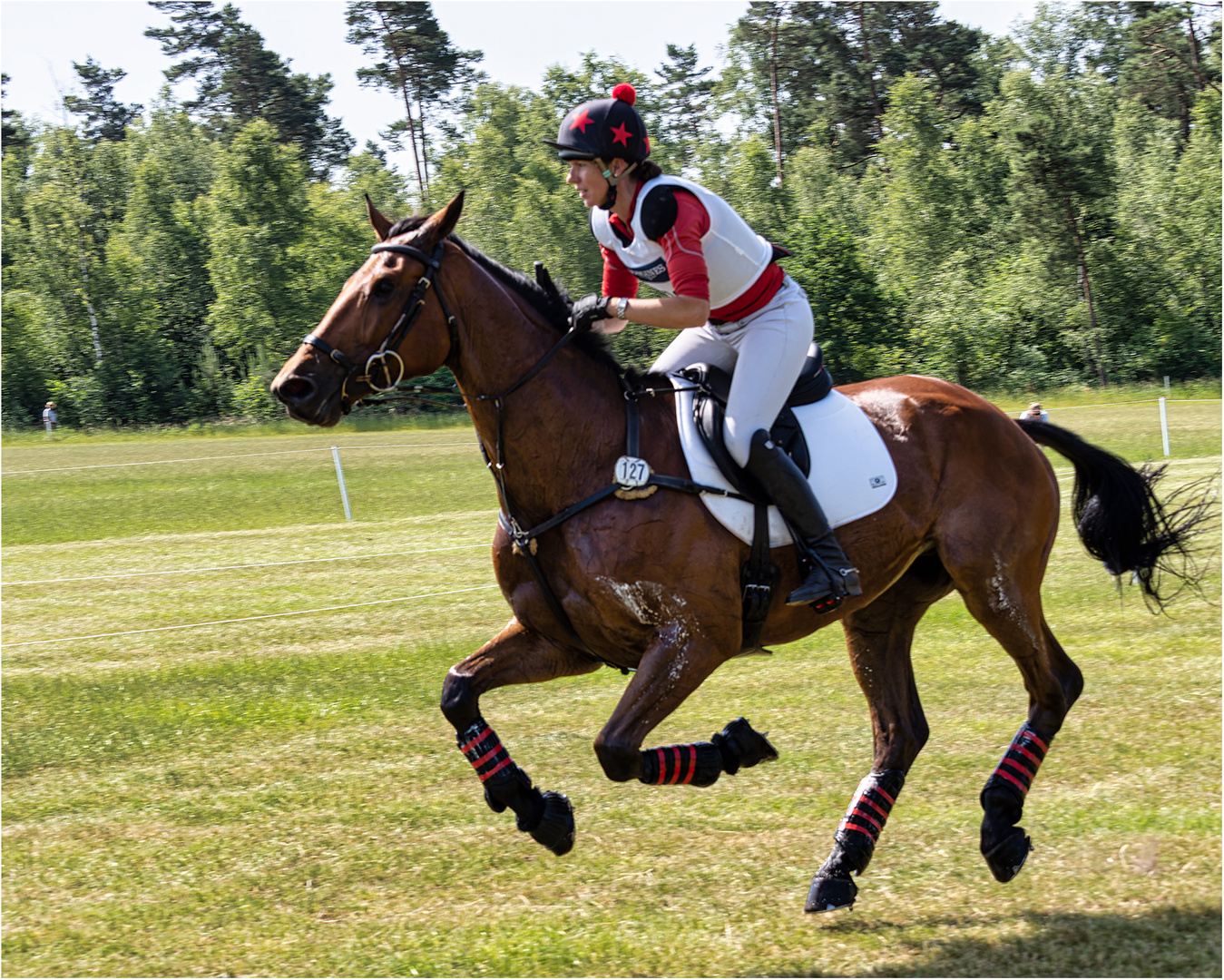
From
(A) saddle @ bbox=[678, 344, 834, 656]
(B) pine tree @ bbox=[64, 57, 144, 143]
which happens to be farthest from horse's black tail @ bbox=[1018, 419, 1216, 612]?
(B) pine tree @ bbox=[64, 57, 144, 143]

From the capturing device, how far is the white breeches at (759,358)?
15.6 feet

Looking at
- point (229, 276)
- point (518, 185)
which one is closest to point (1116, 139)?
point (518, 185)

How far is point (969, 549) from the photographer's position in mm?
5266

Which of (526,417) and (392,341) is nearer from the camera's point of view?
(392,341)

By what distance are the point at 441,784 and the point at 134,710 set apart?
3414mm

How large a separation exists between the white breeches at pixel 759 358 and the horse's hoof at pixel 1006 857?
192 cm

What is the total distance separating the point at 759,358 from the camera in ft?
15.8

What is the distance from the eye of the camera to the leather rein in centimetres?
431

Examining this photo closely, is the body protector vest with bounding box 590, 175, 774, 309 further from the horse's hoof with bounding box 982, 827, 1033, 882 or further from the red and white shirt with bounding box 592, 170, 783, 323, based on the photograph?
the horse's hoof with bounding box 982, 827, 1033, 882

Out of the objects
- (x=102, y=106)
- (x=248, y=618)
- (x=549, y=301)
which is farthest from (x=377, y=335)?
(x=102, y=106)

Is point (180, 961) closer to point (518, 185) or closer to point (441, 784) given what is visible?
point (441, 784)

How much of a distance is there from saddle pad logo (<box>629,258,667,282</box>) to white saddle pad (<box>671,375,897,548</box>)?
44cm

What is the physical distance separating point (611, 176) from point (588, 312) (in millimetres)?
547

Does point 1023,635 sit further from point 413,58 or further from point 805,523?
point 413,58
